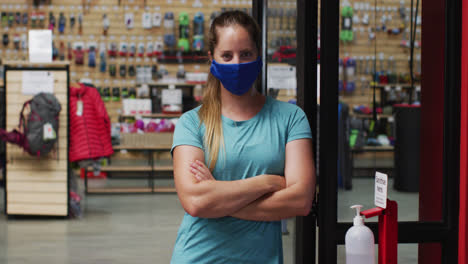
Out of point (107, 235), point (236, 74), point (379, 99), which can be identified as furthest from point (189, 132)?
point (379, 99)

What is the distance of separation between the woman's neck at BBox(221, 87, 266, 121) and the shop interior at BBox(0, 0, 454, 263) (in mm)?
3714

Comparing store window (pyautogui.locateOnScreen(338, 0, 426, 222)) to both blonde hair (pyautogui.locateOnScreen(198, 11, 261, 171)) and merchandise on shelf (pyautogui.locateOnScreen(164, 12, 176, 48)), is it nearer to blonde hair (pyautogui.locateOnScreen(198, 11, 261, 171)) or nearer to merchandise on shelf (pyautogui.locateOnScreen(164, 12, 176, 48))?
merchandise on shelf (pyautogui.locateOnScreen(164, 12, 176, 48))

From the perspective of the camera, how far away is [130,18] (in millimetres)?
10430

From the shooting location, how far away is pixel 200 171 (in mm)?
1682

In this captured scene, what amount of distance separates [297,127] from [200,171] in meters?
0.31

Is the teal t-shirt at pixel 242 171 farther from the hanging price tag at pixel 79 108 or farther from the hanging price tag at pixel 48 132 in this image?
the hanging price tag at pixel 79 108

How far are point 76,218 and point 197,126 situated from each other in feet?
16.5

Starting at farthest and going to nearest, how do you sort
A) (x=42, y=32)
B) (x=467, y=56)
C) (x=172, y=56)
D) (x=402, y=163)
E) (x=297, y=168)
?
1. (x=172, y=56)
2. (x=402, y=163)
3. (x=42, y=32)
4. (x=467, y=56)
5. (x=297, y=168)

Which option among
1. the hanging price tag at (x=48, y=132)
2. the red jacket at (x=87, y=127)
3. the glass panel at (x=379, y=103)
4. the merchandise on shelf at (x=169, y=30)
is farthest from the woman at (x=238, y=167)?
the merchandise on shelf at (x=169, y=30)

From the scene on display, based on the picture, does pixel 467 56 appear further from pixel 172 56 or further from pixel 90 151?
pixel 172 56

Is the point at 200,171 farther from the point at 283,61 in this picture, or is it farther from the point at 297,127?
the point at 283,61

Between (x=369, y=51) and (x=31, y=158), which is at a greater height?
(x=369, y=51)

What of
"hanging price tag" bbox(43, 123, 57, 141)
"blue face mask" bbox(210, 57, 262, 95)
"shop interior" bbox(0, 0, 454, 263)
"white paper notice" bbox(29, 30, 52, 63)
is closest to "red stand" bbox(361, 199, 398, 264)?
"blue face mask" bbox(210, 57, 262, 95)

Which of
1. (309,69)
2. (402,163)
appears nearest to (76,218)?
(402,163)
